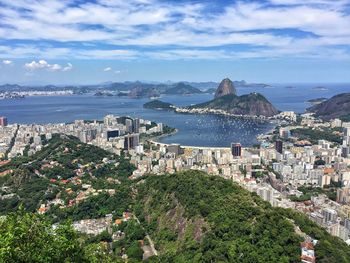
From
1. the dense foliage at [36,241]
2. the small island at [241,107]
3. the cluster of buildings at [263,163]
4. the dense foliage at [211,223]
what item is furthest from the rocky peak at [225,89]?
the dense foliage at [36,241]

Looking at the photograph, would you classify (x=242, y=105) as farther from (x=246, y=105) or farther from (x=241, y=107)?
(x=246, y=105)

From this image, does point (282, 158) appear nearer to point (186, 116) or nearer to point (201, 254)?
point (201, 254)

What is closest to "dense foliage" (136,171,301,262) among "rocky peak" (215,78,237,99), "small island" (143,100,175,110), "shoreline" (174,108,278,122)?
"shoreline" (174,108,278,122)

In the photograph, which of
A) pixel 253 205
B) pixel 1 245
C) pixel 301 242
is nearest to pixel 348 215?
pixel 253 205

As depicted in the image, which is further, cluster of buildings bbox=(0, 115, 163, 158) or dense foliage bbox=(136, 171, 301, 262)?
cluster of buildings bbox=(0, 115, 163, 158)

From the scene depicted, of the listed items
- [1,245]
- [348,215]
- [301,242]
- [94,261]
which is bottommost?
[348,215]

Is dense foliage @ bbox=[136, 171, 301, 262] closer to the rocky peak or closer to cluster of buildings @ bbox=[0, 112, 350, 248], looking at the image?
cluster of buildings @ bbox=[0, 112, 350, 248]
